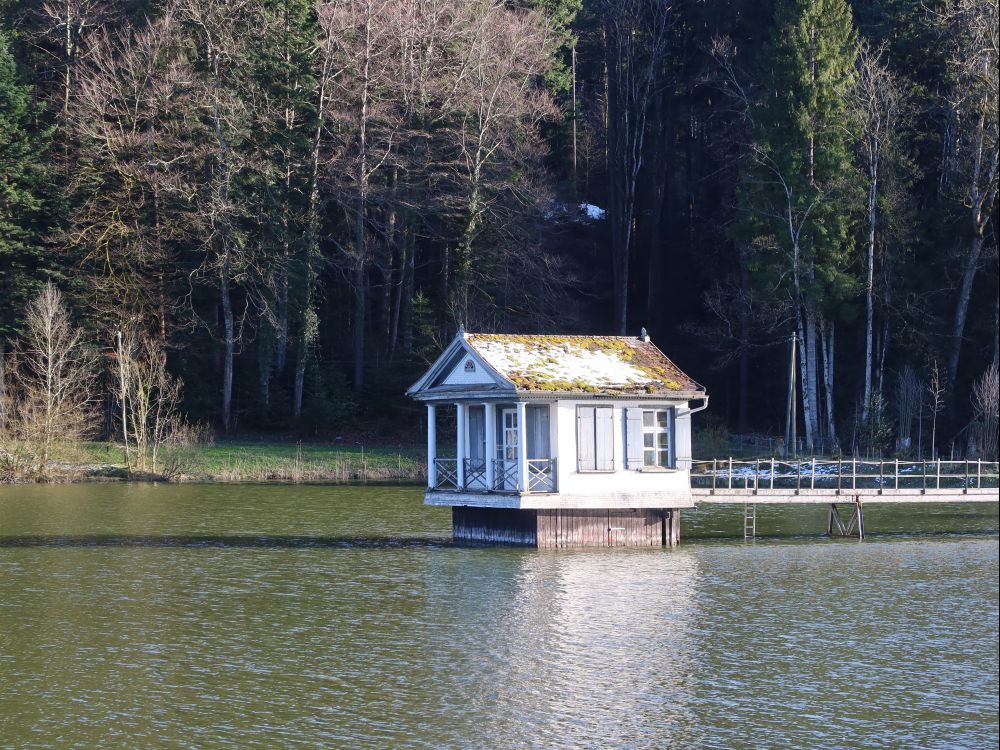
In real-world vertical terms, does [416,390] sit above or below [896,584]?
above

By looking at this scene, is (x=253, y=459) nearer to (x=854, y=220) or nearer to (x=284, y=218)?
(x=284, y=218)

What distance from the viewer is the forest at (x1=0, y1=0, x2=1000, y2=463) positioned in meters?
57.4

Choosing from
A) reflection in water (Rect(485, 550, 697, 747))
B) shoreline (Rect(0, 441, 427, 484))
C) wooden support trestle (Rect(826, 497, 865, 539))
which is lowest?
reflection in water (Rect(485, 550, 697, 747))

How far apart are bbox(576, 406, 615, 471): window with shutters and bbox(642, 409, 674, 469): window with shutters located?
3.07ft

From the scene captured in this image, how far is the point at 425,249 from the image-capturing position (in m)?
74.6

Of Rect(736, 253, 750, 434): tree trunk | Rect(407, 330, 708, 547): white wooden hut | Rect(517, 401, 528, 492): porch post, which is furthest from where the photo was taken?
Rect(736, 253, 750, 434): tree trunk

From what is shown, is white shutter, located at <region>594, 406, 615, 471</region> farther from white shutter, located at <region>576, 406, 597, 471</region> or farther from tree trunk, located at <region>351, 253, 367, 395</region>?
tree trunk, located at <region>351, 253, 367, 395</region>

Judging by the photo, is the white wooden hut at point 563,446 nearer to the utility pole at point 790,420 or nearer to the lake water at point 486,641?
the lake water at point 486,641

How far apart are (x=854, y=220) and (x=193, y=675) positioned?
4427 centimetres

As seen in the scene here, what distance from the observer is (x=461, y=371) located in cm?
3406

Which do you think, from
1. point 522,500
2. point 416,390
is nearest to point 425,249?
point 416,390

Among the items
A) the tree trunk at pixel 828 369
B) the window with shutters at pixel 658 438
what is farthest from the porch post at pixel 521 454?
the tree trunk at pixel 828 369

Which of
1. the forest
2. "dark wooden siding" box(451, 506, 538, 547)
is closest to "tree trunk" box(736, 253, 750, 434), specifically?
the forest

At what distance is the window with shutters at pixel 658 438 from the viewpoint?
33062 mm
